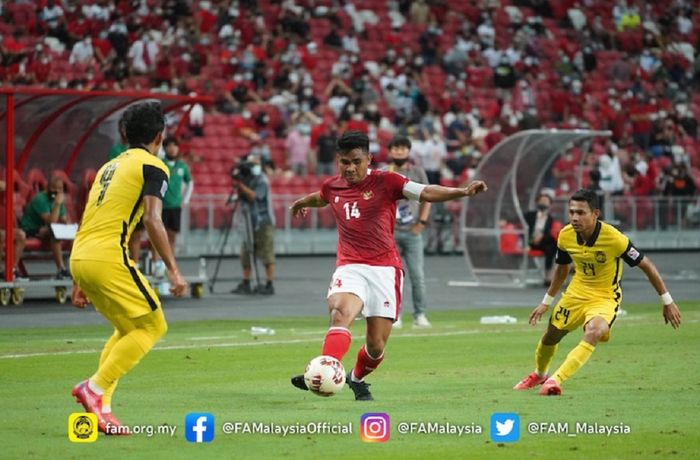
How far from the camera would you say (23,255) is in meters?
23.2

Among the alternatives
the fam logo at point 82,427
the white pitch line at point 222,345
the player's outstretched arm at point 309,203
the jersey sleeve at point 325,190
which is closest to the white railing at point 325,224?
the white pitch line at point 222,345

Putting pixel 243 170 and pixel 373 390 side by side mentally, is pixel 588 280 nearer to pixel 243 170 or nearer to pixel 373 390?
pixel 373 390

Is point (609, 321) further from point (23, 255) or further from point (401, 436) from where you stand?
point (23, 255)

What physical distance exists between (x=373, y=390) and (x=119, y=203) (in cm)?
342

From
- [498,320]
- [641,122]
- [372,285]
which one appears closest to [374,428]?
[372,285]

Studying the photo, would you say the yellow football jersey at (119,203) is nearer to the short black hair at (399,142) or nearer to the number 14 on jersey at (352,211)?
the number 14 on jersey at (352,211)

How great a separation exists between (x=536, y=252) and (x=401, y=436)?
1855 centimetres

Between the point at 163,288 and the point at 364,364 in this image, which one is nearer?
the point at 364,364

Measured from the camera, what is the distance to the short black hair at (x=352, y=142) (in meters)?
11.2

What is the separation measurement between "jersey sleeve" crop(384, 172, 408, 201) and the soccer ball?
1.70 metres

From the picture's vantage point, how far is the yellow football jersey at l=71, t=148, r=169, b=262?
9453 millimetres

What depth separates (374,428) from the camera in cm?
920

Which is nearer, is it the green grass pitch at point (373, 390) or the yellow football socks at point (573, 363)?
the green grass pitch at point (373, 390)

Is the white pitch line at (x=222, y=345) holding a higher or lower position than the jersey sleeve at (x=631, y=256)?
lower
